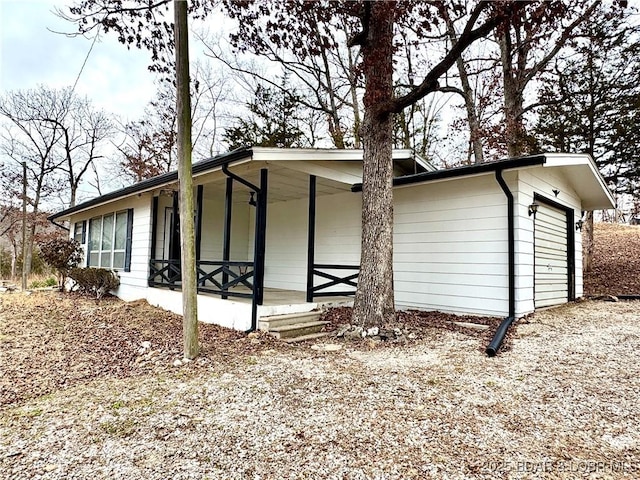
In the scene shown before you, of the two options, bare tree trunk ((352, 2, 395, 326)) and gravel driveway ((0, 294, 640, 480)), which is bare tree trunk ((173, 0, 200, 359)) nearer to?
gravel driveway ((0, 294, 640, 480))

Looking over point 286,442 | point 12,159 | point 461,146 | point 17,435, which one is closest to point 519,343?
point 286,442

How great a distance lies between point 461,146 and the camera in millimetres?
15648

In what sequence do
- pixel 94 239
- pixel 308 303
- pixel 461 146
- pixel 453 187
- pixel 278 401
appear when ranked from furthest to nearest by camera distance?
pixel 461 146 → pixel 94 239 → pixel 453 187 → pixel 308 303 → pixel 278 401

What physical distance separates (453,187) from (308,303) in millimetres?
3335

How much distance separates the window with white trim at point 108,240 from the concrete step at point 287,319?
581 centimetres

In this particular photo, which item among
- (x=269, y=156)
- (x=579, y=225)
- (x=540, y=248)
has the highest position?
(x=269, y=156)

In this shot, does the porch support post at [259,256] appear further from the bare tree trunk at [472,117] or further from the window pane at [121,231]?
the bare tree trunk at [472,117]

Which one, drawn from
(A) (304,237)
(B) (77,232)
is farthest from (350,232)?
(B) (77,232)

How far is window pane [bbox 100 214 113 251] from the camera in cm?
1031

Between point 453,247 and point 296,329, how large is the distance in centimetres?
324

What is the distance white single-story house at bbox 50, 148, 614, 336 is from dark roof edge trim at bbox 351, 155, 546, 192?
18 mm

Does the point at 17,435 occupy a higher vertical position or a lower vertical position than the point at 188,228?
lower

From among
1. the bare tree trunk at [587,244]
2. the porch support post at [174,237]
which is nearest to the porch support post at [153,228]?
the porch support post at [174,237]

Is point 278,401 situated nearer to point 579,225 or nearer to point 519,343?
point 519,343
